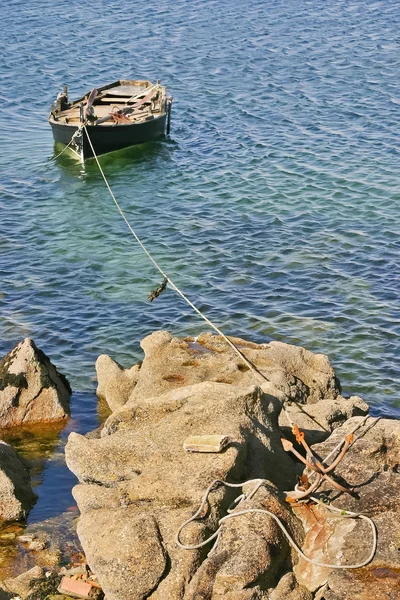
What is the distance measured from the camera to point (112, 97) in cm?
3853

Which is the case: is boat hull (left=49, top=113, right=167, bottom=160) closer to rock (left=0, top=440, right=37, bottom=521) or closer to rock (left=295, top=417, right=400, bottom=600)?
rock (left=0, top=440, right=37, bottom=521)

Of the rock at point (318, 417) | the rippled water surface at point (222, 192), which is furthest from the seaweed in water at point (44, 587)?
the rippled water surface at point (222, 192)

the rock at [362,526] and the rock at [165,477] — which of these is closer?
the rock at [362,526]

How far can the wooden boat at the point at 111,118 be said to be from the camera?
34781 mm

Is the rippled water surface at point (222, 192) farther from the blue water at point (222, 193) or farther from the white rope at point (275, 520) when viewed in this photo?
the white rope at point (275, 520)

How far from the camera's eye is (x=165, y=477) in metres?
11.5

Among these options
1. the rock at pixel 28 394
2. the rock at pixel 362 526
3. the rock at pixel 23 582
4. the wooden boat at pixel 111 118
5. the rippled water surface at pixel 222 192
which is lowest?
the rippled water surface at pixel 222 192

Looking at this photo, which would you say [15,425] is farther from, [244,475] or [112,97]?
[112,97]

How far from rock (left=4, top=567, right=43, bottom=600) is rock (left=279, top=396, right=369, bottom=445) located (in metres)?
4.17

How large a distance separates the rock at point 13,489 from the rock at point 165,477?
172 cm

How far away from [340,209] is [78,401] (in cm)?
1390

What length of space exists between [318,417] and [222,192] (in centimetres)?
1735

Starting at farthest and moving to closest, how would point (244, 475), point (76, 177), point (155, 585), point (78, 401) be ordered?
point (76, 177) → point (78, 401) → point (244, 475) → point (155, 585)

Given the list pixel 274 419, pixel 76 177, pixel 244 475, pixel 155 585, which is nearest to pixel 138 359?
pixel 274 419
